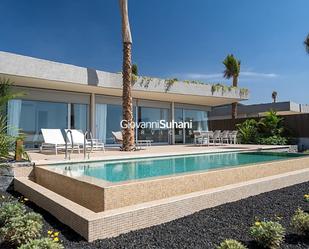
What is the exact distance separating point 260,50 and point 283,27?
3738 mm

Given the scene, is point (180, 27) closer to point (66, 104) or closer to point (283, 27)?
point (283, 27)

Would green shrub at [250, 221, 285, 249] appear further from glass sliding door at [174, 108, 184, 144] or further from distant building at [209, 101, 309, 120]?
distant building at [209, 101, 309, 120]

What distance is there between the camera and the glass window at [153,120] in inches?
715

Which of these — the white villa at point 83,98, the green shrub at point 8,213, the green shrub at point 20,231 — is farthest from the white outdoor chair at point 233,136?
the green shrub at point 20,231

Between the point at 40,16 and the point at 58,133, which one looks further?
the point at 40,16

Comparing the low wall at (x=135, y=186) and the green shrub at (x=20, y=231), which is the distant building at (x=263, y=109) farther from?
the green shrub at (x=20, y=231)

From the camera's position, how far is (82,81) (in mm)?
12688

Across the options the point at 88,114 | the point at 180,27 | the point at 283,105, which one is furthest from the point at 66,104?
the point at 283,105

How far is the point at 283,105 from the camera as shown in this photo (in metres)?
30.5

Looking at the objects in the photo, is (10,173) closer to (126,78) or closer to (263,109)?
(126,78)

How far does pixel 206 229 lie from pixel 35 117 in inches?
455

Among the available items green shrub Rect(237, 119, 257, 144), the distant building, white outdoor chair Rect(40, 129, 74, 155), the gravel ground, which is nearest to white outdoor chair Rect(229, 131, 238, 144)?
green shrub Rect(237, 119, 257, 144)

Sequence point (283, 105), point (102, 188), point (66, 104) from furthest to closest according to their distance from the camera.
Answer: point (283, 105)
point (66, 104)
point (102, 188)

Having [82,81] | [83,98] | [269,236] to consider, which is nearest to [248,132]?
[83,98]
